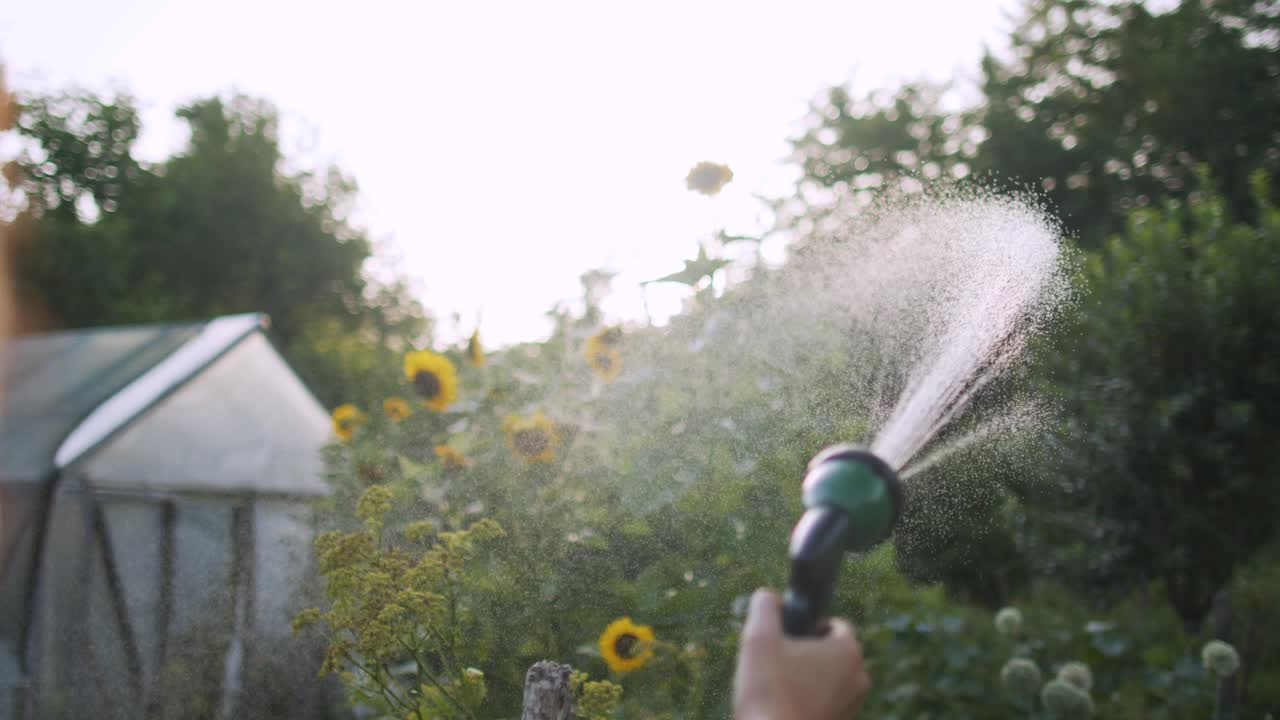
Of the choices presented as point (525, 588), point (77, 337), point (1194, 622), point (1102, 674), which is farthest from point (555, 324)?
point (77, 337)

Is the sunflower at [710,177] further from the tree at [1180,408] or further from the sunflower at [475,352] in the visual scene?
the tree at [1180,408]

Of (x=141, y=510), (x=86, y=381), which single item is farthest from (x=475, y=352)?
(x=86, y=381)

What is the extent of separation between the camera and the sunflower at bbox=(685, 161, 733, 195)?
2592 millimetres

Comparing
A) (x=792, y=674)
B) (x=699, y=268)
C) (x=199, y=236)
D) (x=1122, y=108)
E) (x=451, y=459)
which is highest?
(x=199, y=236)

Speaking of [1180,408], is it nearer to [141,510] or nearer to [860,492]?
[860,492]

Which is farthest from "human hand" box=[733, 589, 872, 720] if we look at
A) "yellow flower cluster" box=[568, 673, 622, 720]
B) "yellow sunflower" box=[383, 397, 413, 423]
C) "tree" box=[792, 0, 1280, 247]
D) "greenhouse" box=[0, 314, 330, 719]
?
"tree" box=[792, 0, 1280, 247]

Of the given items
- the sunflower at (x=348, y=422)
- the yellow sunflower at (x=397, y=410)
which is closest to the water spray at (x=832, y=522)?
the yellow sunflower at (x=397, y=410)

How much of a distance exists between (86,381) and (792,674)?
5.84 meters

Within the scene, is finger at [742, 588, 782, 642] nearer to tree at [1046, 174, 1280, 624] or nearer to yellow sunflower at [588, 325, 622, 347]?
yellow sunflower at [588, 325, 622, 347]

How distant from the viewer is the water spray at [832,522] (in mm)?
791

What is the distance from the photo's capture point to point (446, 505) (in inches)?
103

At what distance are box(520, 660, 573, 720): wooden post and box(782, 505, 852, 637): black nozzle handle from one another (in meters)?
0.81

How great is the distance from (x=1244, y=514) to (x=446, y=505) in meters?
3.98

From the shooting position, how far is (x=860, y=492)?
32.3 inches
